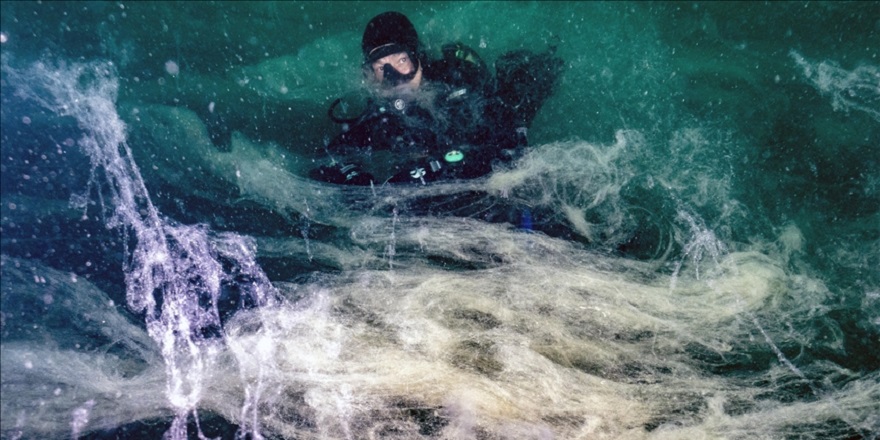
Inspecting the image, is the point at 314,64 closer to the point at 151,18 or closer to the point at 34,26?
the point at 151,18

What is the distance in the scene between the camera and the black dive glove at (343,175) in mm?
4723

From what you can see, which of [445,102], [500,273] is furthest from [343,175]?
[500,273]

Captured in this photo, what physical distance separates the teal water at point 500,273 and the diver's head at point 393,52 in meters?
1.32

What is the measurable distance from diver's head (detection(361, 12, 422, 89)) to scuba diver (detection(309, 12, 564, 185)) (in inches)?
0.4

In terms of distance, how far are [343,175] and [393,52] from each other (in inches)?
61.3

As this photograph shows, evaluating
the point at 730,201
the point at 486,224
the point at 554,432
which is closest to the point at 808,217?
the point at 730,201

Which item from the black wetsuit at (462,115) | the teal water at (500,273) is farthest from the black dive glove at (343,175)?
the teal water at (500,273)

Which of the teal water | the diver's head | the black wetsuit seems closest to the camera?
the teal water

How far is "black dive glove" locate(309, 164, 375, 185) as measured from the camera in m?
4.72

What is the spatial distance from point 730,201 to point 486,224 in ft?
10.1

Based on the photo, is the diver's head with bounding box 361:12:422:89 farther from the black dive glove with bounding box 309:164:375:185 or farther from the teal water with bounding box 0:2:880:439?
the teal water with bounding box 0:2:880:439

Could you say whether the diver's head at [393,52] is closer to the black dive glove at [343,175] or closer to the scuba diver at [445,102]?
the scuba diver at [445,102]

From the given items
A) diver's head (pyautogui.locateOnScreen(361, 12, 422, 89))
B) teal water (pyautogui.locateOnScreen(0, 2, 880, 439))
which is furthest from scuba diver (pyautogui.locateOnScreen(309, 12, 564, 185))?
teal water (pyautogui.locateOnScreen(0, 2, 880, 439))

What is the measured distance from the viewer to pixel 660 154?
557 cm
